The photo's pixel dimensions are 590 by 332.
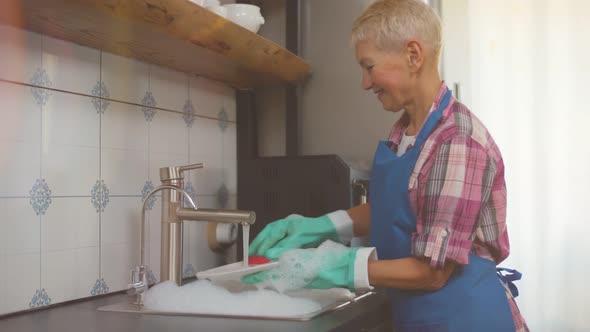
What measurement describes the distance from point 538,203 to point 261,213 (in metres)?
0.90

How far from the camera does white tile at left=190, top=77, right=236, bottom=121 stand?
1.72m

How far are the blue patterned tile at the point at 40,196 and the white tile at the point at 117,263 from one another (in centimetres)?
19

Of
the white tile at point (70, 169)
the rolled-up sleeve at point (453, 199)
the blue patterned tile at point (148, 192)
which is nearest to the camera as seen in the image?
the rolled-up sleeve at point (453, 199)

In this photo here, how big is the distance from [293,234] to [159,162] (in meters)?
0.46

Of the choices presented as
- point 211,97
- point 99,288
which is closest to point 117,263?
point 99,288

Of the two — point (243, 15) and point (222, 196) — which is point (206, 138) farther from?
point (243, 15)

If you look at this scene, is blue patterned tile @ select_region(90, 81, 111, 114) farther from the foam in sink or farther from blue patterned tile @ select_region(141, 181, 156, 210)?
the foam in sink

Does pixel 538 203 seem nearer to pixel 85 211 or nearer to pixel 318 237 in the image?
pixel 318 237

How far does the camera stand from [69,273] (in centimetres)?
129

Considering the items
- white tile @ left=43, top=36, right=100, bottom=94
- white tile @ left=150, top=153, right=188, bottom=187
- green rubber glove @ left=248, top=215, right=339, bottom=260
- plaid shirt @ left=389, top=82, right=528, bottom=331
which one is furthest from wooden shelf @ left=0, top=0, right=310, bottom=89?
plaid shirt @ left=389, top=82, right=528, bottom=331

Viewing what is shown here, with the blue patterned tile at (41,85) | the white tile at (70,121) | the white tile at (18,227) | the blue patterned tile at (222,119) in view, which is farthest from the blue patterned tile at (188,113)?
the white tile at (18,227)

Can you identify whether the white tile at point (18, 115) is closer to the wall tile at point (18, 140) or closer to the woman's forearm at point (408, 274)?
the wall tile at point (18, 140)

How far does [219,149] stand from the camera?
1.83 m

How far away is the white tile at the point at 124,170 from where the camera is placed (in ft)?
4.56
